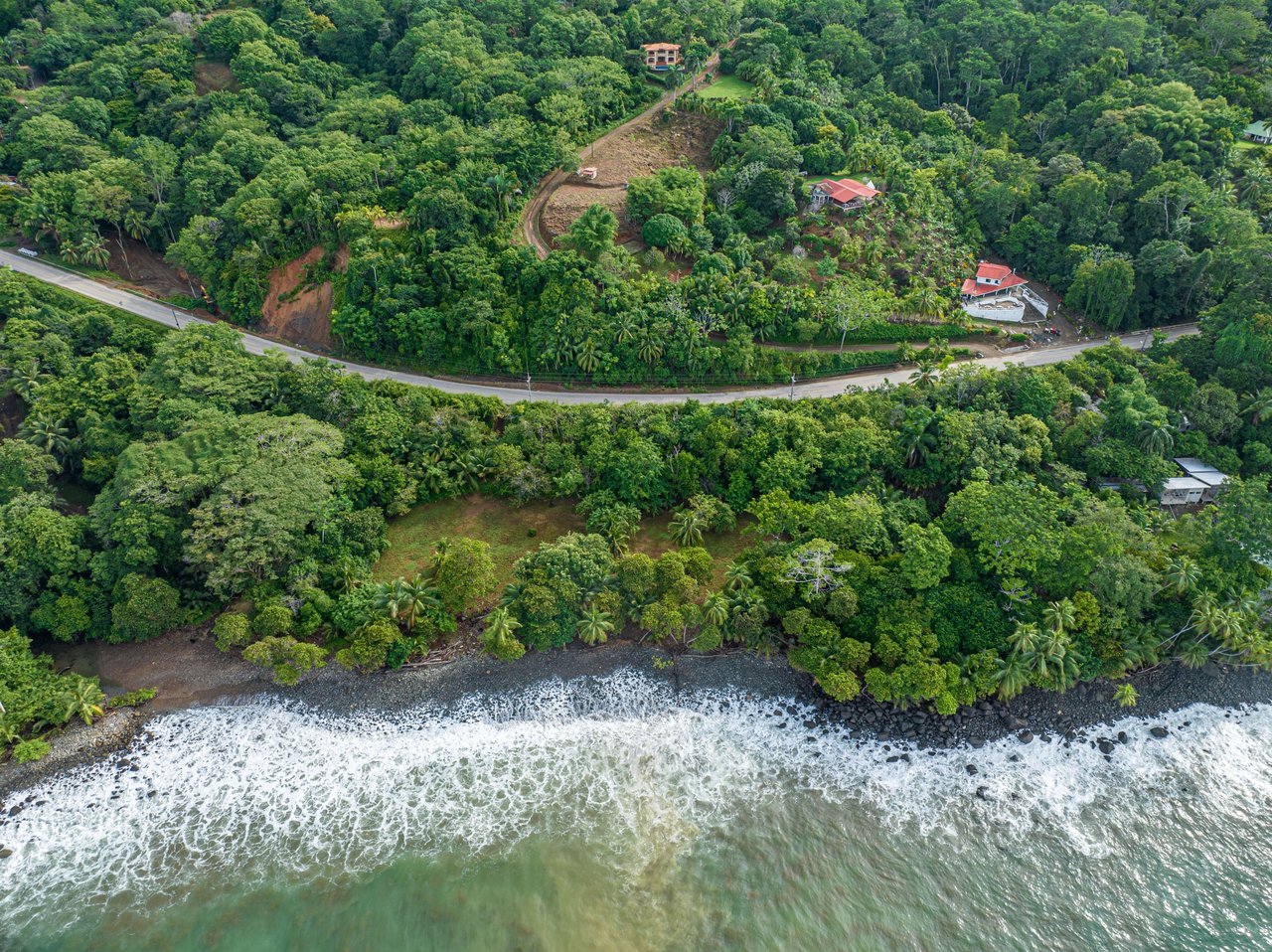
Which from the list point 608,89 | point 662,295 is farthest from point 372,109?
point 662,295

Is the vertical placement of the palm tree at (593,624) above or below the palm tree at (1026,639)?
below

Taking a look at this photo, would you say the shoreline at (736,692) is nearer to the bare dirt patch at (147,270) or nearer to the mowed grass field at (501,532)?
the mowed grass field at (501,532)

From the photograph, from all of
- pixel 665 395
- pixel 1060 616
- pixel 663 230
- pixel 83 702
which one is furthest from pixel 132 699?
pixel 1060 616

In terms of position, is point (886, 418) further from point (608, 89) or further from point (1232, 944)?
point (608, 89)

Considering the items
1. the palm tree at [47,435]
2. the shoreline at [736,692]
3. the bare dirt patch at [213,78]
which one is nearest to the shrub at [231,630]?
the shoreline at [736,692]

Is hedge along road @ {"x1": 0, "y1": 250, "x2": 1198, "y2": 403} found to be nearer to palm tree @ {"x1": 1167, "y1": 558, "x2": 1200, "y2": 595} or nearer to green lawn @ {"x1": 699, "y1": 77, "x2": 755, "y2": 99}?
palm tree @ {"x1": 1167, "y1": 558, "x2": 1200, "y2": 595}
